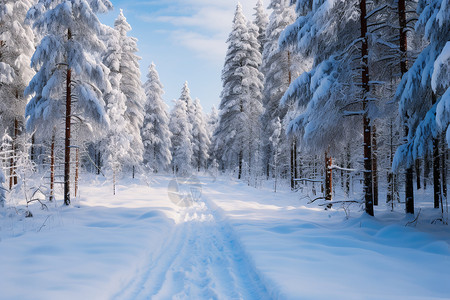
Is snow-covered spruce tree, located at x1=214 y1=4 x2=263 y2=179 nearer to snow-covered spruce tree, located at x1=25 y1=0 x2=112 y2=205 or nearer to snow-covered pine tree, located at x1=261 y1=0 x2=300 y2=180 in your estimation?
snow-covered pine tree, located at x1=261 y1=0 x2=300 y2=180

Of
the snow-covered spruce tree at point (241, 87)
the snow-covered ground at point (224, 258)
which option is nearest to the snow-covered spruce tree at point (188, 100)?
the snow-covered spruce tree at point (241, 87)

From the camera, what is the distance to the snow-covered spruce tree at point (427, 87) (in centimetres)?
430

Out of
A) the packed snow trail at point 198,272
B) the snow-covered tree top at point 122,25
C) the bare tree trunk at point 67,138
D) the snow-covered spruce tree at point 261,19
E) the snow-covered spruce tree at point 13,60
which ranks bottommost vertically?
the packed snow trail at point 198,272

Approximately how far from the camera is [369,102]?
793 centimetres

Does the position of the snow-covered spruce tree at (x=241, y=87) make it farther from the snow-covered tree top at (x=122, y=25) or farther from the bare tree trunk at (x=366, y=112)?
the bare tree trunk at (x=366, y=112)

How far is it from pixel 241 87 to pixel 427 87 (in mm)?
18929

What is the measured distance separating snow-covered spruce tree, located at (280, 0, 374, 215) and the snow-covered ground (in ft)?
8.66

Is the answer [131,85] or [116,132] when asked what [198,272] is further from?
[131,85]

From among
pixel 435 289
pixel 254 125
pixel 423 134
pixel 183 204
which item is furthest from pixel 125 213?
pixel 254 125

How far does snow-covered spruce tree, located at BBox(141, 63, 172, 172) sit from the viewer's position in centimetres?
2927

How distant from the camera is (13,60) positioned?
14.7 m

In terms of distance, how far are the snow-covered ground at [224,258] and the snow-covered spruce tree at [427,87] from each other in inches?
89.7

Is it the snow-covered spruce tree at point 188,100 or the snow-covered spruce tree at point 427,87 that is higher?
the snow-covered spruce tree at point 188,100

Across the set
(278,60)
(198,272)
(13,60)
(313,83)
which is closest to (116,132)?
(13,60)
